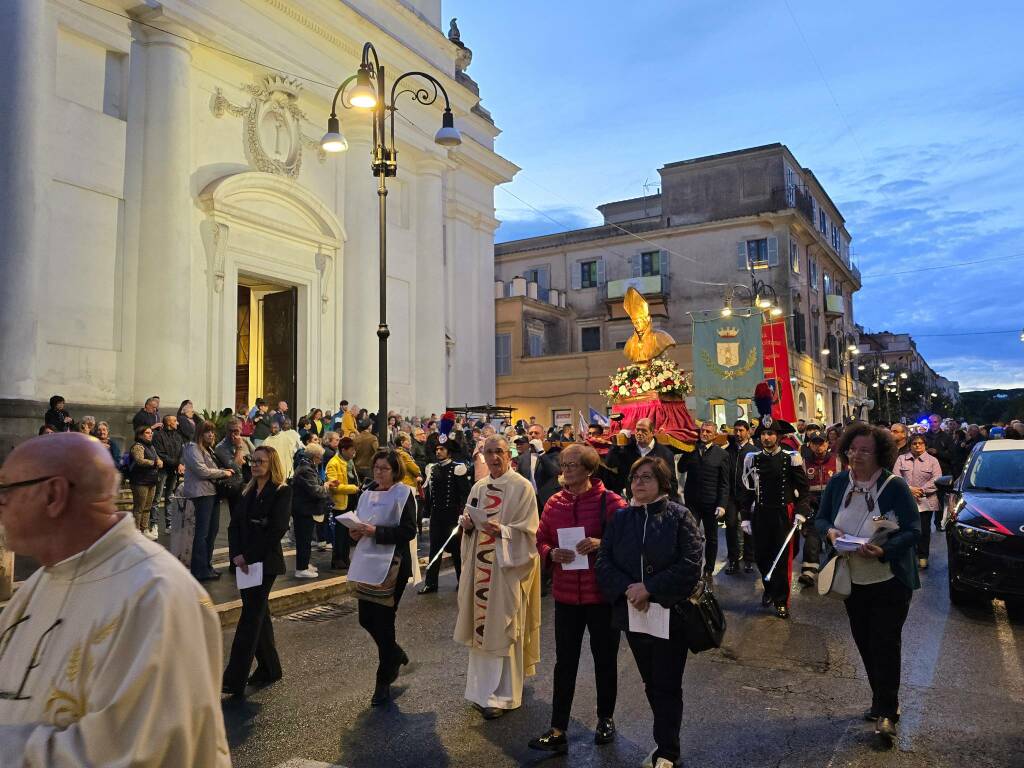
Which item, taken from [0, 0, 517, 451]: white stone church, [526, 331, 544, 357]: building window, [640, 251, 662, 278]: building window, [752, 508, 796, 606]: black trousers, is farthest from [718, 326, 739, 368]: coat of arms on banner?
[752, 508, 796, 606]: black trousers

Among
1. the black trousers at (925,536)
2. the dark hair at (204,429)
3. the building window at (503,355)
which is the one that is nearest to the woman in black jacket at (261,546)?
the dark hair at (204,429)

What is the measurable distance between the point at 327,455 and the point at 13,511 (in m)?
11.5

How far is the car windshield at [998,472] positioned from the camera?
28.6 feet

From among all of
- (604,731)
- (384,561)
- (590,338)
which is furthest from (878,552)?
(590,338)

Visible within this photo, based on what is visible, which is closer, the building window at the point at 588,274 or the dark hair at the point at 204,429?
the dark hair at the point at 204,429

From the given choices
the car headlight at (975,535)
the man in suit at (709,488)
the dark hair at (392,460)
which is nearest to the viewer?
the dark hair at (392,460)

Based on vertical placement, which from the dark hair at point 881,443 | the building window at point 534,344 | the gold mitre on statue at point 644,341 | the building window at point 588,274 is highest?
the building window at point 588,274

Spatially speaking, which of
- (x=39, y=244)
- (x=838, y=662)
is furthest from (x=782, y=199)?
(x=838, y=662)

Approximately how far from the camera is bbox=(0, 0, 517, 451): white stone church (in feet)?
50.7

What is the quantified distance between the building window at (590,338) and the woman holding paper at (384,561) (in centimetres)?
4083

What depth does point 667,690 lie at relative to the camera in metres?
4.47

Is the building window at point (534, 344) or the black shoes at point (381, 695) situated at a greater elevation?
the building window at point (534, 344)

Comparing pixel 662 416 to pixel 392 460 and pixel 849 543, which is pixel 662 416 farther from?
pixel 849 543

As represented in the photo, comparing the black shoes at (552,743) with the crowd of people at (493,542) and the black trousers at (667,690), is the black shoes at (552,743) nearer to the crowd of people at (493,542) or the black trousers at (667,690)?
the crowd of people at (493,542)
